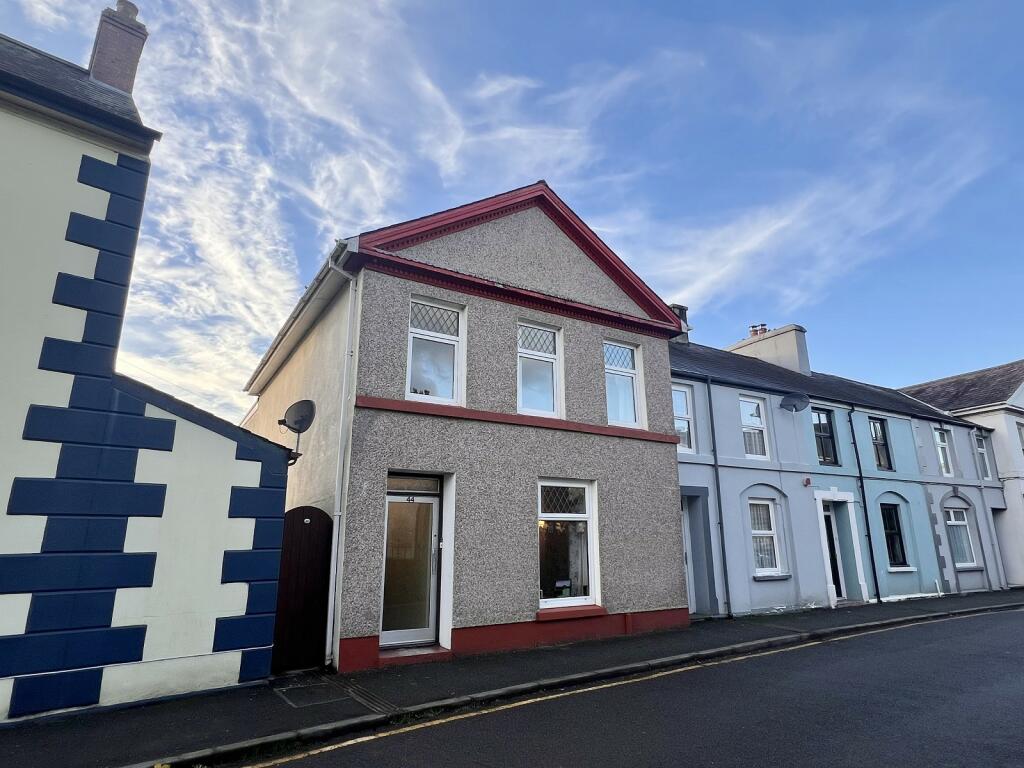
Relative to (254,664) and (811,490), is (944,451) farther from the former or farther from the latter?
(254,664)

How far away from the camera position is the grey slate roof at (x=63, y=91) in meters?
6.55

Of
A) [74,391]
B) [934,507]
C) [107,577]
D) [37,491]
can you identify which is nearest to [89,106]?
[74,391]

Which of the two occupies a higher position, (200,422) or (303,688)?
(200,422)

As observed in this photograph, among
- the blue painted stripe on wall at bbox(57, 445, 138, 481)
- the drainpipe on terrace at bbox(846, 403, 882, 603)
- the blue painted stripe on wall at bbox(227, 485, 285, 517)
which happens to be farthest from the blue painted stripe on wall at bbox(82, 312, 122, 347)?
the drainpipe on terrace at bbox(846, 403, 882, 603)

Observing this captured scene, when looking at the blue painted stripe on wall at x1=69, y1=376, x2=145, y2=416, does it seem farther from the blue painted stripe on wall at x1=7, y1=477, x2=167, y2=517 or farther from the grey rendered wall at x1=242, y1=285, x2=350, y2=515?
the grey rendered wall at x1=242, y1=285, x2=350, y2=515

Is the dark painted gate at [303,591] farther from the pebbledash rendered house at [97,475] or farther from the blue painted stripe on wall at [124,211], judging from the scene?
the blue painted stripe on wall at [124,211]

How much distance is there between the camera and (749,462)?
45.6 feet

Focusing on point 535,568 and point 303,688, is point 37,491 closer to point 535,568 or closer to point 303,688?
point 303,688

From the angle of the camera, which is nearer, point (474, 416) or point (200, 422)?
point (200, 422)

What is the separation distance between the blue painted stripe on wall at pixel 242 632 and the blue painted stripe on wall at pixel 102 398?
266 cm

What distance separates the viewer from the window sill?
909 centimetres

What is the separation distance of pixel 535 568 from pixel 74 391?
6630mm

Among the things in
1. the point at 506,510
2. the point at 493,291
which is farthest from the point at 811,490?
the point at 493,291

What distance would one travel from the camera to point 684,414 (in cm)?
Result: 1349
